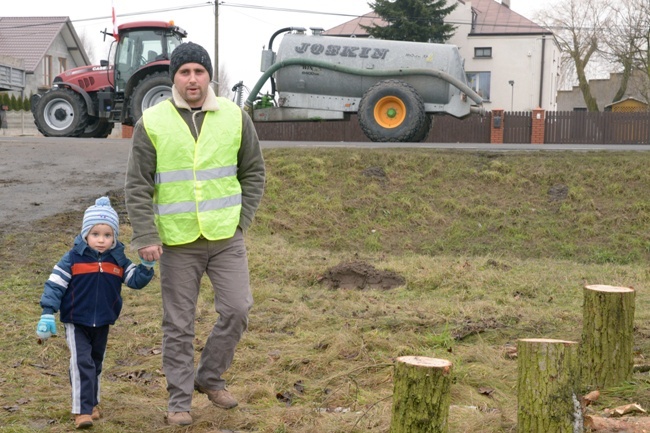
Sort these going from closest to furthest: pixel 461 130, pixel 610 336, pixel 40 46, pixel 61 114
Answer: pixel 610 336, pixel 61 114, pixel 461 130, pixel 40 46

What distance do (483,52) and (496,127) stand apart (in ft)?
60.9

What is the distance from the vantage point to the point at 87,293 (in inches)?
168

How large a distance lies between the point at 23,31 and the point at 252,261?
44.2 metres

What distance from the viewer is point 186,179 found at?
4.34m

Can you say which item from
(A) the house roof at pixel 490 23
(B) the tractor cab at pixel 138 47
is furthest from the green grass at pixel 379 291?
(A) the house roof at pixel 490 23

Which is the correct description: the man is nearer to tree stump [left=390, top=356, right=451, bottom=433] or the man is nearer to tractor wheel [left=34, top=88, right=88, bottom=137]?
tree stump [left=390, top=356, right=451, bottom=433]

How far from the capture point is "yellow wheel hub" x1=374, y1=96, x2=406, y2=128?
1825 cm

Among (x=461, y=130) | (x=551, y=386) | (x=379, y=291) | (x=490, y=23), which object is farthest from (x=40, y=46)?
(x=551, y=386)

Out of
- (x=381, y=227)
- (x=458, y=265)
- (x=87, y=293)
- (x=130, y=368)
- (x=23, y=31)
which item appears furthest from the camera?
(x=23, y=31)

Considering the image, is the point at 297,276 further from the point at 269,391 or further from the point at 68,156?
the point at 68,156

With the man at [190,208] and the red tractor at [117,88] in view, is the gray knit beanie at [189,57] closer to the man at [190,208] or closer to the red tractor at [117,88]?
the man at [190,208]

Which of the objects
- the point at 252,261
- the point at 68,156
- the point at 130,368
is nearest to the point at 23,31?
the point at 68,156

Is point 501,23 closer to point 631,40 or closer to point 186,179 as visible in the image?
point 631,40

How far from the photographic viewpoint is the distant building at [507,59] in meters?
45.1
